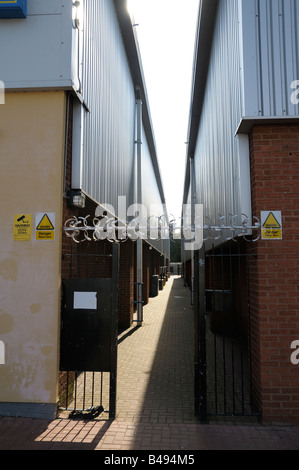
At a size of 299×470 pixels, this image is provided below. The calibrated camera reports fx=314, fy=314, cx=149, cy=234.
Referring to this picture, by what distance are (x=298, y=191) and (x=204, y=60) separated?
6.70m

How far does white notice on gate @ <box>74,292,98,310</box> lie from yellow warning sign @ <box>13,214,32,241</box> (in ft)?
3.66

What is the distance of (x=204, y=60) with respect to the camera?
934cm

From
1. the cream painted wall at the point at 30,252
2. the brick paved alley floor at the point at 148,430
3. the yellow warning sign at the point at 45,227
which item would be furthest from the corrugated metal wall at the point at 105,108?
the brick paved alley floor at the point at 148,430

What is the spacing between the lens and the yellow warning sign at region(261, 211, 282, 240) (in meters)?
4.40

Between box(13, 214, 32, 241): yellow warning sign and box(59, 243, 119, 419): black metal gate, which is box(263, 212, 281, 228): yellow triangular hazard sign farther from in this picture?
box(13, 214, 32, 241): yellow warning sign

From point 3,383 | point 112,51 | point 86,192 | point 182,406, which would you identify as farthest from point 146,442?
point 112,51

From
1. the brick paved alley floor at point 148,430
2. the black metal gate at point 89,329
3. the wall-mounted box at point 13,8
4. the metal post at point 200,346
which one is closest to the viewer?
the brick paved alley floor at point 148,430

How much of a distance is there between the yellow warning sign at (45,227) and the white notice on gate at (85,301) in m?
0.92

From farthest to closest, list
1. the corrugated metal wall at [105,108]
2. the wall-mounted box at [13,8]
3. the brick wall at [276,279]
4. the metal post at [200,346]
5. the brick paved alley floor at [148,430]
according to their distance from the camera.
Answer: the corrugated metal wall at [105,108] → the wall-mounted box at [13,8] → the metal post at [200,346] → the brick wall at [276,279] → the brick paved alley floor at [148,430]

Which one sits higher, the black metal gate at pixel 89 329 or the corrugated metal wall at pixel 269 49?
the corrugated metal wall at pixel 269 49

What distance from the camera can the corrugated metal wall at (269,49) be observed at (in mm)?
4523

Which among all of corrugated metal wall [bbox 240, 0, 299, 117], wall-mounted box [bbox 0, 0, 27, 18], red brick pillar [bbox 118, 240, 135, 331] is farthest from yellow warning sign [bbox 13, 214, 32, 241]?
red brick pillar [bbox 118, 240, 135, 331]

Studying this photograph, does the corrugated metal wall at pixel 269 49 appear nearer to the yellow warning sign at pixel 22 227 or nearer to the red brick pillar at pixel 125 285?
the yellow warning sign at pixel 22 227

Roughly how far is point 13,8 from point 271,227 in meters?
5.02
